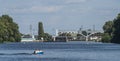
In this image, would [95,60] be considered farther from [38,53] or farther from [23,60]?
[38,53]

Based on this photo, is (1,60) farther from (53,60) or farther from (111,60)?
(111,60)

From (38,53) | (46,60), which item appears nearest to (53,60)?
(46,60)

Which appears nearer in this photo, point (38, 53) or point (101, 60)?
point (101, 60)

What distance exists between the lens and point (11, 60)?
106 metres

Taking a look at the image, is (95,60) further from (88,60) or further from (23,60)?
(23,60)

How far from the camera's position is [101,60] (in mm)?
103750

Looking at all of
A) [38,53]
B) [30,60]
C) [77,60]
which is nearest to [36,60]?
[30,60]

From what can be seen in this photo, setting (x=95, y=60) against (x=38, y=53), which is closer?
(x=95, y=60)

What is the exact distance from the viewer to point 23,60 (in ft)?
349

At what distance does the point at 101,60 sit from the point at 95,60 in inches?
43.0

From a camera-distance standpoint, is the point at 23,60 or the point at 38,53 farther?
the point at 38,53

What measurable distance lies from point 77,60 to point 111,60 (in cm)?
624

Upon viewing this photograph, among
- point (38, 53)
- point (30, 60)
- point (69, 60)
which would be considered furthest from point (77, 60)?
point (38, 53)

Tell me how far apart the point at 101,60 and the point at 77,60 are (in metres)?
4.45
